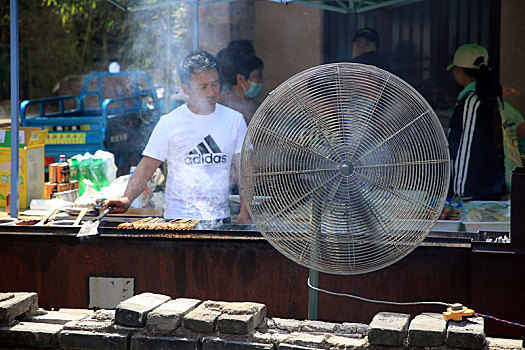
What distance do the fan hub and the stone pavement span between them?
657mm

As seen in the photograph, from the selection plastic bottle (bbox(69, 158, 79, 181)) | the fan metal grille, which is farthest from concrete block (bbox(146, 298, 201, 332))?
plastic bottle (bbox(69, 158, 79, 181))

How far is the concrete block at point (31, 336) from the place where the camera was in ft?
11.0

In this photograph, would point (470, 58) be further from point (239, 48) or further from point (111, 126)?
point (111, 126)

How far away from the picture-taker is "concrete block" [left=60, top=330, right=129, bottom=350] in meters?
3.24

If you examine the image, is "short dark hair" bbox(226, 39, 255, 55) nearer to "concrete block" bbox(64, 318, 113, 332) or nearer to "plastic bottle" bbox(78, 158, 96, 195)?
"plastic bottle" bbox(78, 158, 96, 195)

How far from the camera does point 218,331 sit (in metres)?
3.21

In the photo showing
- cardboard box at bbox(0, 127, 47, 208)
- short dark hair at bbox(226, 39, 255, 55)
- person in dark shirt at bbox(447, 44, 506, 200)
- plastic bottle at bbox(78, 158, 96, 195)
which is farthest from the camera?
short dark hair at bbox(226, 39, 255, 55)

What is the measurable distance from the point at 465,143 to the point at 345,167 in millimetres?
3315

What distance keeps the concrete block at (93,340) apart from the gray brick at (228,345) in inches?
15.5

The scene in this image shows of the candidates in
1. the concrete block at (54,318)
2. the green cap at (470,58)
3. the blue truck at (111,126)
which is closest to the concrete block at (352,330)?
the concrete block at (54,318)

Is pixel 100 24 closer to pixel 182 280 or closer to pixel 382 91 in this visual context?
pixel 182 280

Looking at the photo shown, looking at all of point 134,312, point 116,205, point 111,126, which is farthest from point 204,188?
point 111,126

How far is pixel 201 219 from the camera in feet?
15.1

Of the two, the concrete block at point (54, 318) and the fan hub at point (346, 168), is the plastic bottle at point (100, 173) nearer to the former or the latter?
the concrete block at point (54, 318)
